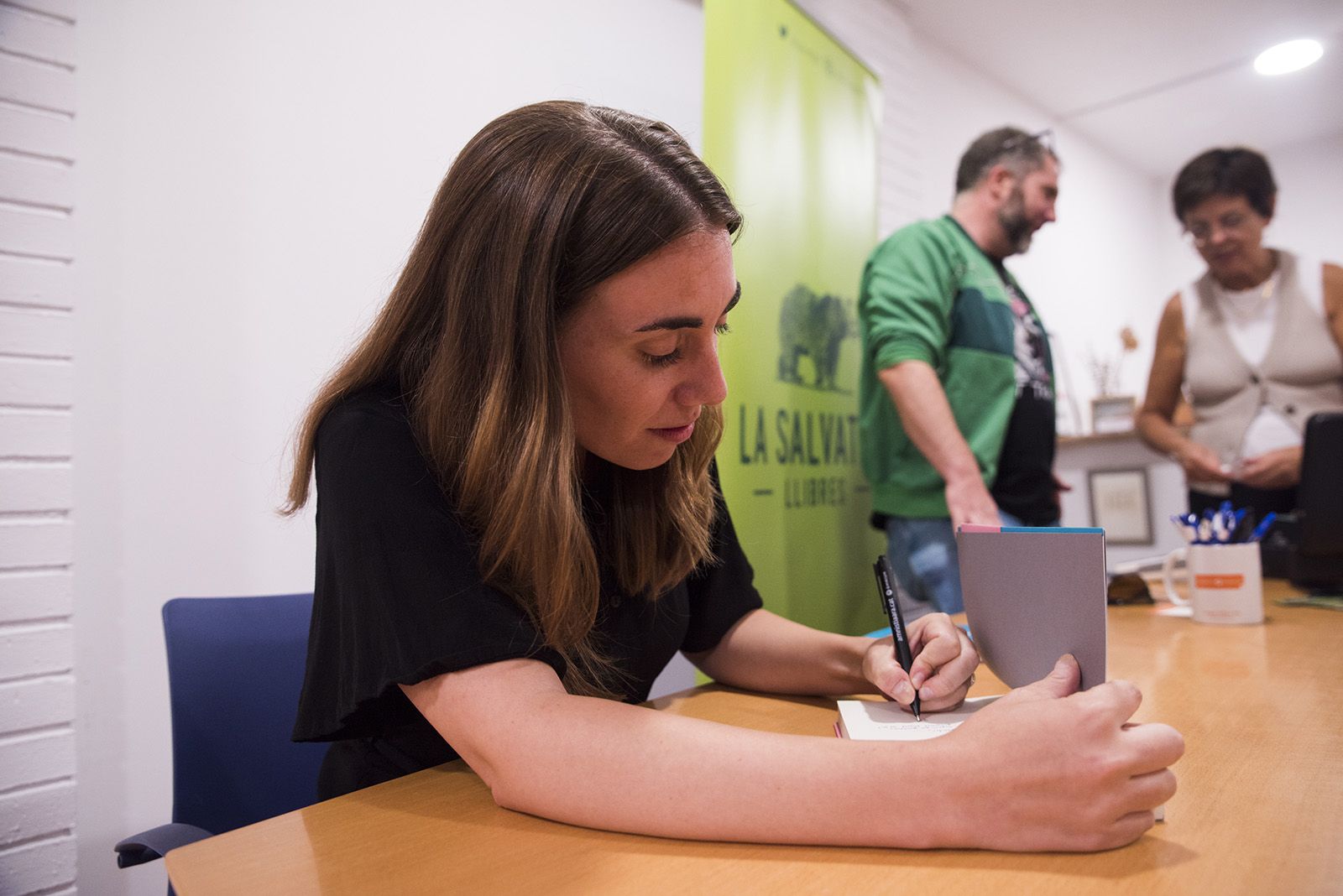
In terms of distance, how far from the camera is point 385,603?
719 mm

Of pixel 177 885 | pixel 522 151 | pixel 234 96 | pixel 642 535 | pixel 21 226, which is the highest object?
pixel 234 96

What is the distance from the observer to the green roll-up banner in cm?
209

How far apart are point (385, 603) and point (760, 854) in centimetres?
37

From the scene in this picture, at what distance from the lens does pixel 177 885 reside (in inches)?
22.1

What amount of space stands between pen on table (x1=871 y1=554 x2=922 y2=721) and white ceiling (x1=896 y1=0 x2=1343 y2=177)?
360 cm

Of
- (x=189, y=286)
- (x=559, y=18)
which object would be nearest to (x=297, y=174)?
(x=189, y=286)

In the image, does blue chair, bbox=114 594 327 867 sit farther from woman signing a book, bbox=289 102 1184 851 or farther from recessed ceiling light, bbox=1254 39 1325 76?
recessed ceiling light, bbox=1254 39 1325 76

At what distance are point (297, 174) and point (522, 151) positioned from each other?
1.30 meters

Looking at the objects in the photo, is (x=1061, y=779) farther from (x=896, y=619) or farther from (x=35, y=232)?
(x=35, y=232)

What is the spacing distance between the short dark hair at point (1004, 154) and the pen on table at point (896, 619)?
1.89 m

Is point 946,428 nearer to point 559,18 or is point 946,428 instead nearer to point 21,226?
Result: point 559,18

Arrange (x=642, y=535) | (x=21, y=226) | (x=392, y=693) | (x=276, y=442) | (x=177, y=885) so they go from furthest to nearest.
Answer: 1. (x=276, y=442)
2. (x=21, y=226)
3. (x=642, y=535)
4. (x=392, y=693)
5. (x=177, y=885)

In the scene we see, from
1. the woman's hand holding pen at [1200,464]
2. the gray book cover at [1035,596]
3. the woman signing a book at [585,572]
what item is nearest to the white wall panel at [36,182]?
the woman signing a book at [585,572]

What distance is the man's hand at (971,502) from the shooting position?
6.66 ft
